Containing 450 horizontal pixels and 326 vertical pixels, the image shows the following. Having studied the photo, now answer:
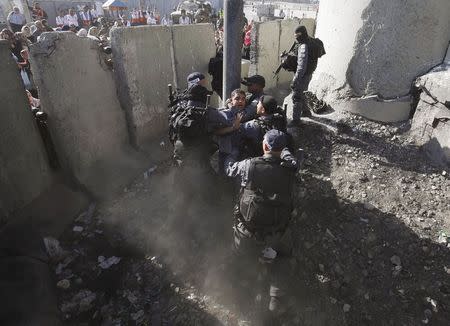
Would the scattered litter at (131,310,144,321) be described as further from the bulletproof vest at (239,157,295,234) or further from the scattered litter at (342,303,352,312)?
the scattered litter at (342,303,352,312)

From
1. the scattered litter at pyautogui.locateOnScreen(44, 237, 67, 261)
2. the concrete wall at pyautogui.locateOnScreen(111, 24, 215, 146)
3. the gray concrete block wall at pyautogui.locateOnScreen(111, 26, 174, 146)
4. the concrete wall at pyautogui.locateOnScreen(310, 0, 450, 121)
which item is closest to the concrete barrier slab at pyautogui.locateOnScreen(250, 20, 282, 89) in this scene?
the concrete wall at pyautogui.locateOnScreen(111, 24, 215, 146)

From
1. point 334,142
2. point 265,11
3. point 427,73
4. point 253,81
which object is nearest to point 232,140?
point 253,81

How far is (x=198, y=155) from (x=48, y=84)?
180 cm

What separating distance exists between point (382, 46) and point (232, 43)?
9.54 feet

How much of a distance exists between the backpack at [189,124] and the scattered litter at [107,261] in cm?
148

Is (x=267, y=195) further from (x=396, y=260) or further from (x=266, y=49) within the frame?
(x=266, y=49)

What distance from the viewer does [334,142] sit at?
5.39m

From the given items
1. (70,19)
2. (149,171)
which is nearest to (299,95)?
(149,171)

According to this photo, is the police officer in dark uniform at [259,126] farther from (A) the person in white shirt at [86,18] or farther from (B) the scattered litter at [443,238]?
(A) the person in white shirt at [86,18]

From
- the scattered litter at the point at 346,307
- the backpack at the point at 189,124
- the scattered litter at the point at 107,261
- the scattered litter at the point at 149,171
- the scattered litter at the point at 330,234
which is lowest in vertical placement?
the scattered litter at the point at 346,307

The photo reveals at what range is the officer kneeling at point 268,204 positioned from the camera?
8.98 feet

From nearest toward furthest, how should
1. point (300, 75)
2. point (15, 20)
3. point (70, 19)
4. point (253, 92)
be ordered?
point (253, 92) < point (300, 75) < point (15, 20) < point (70, 19)

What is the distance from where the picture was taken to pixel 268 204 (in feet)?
9.09

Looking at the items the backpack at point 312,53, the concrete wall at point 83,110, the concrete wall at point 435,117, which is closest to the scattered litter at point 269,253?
the concrete wall at point 83,110
